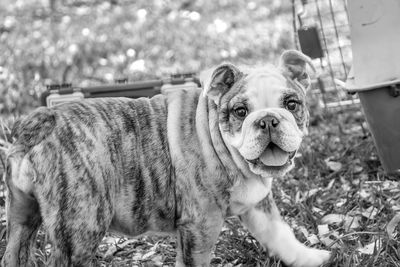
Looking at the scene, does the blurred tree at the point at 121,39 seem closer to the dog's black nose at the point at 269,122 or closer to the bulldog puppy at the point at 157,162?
the bulldog puppy at the point at 157,162

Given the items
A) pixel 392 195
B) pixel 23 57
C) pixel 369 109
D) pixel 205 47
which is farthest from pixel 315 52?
pixel 23 57

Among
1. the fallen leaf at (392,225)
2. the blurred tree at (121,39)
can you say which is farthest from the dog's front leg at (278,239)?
the blurred tree at (121,39)

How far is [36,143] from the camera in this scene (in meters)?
2.86

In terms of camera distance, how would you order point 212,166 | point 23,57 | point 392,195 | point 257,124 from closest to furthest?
point 257,124 → point 212,166 → point 392,195 → point 23,57

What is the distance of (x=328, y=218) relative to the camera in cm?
391

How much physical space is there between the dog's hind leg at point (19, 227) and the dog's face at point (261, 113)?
0.96 meters

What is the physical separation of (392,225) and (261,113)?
1106mm

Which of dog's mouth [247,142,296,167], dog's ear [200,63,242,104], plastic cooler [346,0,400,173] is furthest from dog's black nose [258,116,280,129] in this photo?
plastic cooler [346,0,400,173]

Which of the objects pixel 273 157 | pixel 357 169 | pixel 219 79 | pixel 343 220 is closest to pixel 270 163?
pixel 273 157

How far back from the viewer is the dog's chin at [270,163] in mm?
2920

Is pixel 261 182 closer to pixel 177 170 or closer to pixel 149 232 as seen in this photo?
pixel 177 170

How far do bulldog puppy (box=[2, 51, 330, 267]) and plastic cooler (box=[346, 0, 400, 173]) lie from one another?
1.07 m

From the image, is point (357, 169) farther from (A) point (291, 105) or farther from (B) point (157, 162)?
(B) point (157, 162)

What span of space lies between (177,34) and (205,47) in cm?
50
